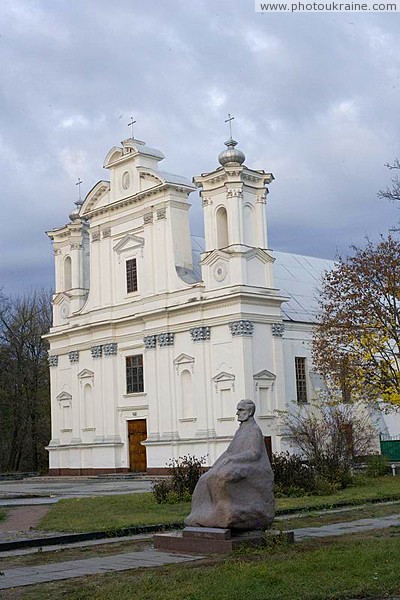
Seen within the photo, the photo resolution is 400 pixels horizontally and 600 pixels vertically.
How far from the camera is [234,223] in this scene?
38188mm

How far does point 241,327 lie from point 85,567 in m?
26.8

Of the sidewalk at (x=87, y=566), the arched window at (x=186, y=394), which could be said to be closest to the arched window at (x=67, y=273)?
the arched window at (x=186, y=394)

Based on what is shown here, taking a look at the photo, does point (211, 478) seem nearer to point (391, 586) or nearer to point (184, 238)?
point (391, 586)

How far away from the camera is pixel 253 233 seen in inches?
1547

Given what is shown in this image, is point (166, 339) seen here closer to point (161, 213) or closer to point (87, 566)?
point (161, 213)

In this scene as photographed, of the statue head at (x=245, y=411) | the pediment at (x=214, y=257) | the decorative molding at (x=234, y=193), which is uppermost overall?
the decorative molding at (x=234, y=193)

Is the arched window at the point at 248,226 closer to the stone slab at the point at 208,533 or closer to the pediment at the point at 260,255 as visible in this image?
the pediment at the point at 260,255

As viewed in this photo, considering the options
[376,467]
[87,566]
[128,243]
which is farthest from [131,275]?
[87,566]

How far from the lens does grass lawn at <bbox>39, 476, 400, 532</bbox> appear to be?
16250mm

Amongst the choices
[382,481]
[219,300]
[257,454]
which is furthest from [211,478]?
[219,300]

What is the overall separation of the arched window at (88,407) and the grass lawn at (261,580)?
34518 mm

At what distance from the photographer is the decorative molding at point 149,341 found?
41.3 m

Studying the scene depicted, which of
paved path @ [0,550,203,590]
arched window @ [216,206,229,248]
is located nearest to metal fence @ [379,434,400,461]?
arched window @ [216,206,229,248]

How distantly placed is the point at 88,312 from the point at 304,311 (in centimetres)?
1152
